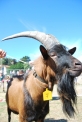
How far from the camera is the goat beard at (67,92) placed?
276 cm

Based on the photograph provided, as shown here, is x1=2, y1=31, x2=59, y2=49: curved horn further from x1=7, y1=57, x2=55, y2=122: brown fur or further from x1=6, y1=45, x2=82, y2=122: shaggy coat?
x1=7, y1=57, x2=55, y2=122: brown fur

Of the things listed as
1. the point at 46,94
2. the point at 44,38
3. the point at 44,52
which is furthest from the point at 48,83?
the point at 44,38

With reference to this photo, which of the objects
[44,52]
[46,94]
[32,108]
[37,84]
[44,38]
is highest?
[44,38]

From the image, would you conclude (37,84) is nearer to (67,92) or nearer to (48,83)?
(48,83)

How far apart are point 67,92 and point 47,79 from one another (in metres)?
0.39

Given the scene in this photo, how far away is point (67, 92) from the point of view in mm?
2898

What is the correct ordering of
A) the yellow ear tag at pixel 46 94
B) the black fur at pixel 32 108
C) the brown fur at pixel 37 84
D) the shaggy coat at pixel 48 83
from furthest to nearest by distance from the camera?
the black fur at pixel 32 108
the yellow ear tag at pixel 46 94
the brown fur at pixel 37 84
the shaggy coat at pixel 48 83

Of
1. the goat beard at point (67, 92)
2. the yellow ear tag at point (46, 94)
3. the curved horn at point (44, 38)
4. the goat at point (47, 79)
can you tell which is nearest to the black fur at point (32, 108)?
the goat at point (47, 79)

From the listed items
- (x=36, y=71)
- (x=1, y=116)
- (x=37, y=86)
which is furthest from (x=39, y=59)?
(x=1, y=116)

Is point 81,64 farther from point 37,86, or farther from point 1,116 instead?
point 1,116

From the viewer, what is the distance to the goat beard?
109 inches

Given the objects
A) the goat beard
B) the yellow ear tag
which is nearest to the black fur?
the yellow ear tag

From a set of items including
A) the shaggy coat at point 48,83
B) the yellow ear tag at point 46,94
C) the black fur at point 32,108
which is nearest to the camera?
the shaggy coat at point 48,83

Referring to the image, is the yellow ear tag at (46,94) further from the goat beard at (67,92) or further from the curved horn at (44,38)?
the curved horn at (44,38)
